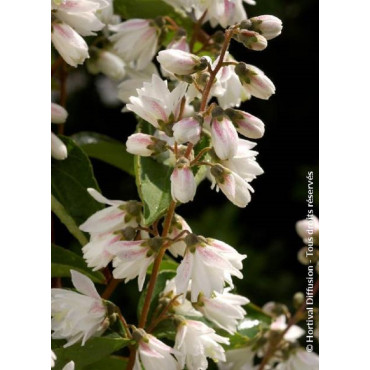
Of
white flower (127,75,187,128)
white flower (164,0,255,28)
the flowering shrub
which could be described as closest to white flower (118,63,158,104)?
the flowering shrub

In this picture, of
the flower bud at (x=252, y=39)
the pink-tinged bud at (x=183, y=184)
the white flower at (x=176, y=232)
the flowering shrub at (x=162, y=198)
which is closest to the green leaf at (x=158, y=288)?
the flowering shrub at (x=162, y=198)

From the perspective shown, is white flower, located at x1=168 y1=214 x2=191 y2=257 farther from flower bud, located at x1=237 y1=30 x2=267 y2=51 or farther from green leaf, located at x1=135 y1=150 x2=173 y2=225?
flower bud, located at x1=237 y1=30 x2=267 y2=51

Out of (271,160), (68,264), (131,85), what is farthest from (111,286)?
(271,160)

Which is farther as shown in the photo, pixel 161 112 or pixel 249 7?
pixel 249 7

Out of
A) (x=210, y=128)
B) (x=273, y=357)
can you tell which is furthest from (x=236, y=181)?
(x=273, y=357)

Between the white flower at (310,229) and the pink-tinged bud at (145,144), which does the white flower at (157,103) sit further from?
the white flower at (310,229)

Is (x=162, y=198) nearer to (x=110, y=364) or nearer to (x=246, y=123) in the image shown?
(x=246, y=123)
